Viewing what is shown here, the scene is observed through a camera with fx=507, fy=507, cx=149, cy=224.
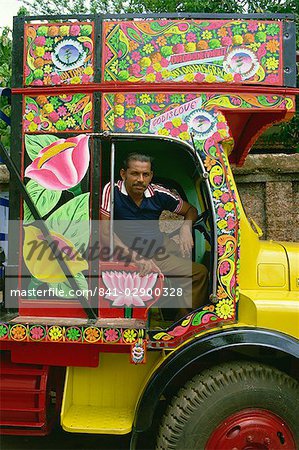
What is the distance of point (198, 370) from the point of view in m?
3.08

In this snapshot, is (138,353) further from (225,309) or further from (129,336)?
(225,309)

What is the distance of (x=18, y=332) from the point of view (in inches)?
118

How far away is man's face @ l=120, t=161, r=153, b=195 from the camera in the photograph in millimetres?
3299

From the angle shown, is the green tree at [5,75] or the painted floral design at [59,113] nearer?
the painted floral design at [59,113]

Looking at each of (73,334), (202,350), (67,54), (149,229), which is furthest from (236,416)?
(67,54)

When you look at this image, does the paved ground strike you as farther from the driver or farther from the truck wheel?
the driver

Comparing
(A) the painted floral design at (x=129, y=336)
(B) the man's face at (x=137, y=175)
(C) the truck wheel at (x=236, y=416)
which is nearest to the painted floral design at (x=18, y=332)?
(A) the painted floral design at (x=129, y=336)

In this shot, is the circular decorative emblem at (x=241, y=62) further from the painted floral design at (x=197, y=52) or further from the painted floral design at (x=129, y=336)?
the painted floral design at (x=129, y=336)

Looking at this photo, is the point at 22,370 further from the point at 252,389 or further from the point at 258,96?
the point at 258,96

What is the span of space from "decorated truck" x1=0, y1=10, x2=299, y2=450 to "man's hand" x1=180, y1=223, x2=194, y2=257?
10.9 inches

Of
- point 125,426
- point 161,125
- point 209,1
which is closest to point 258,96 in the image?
point 161,125

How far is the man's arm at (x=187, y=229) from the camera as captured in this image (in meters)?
3.33

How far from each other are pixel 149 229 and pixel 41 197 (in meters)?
0.78

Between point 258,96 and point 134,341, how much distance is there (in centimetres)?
162
